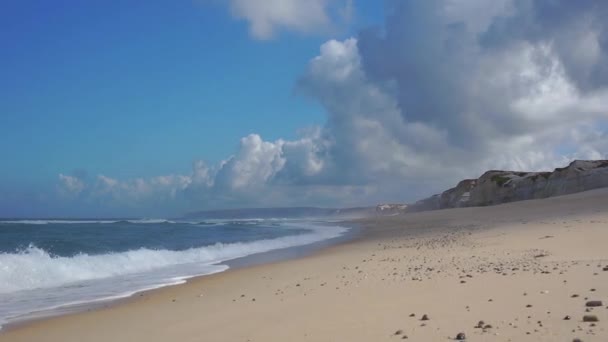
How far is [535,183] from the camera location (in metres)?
56.6

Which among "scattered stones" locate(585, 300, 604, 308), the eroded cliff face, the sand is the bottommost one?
the sand

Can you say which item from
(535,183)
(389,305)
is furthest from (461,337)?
(535,183)

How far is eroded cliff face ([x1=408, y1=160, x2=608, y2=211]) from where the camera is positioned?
159 feet

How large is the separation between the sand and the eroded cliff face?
40479mm

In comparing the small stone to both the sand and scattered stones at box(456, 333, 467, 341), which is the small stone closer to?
the sand

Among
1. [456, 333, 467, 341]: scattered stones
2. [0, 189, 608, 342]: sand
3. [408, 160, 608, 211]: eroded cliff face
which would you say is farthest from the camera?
[408, 160, 608, 211]: eroded cliff face

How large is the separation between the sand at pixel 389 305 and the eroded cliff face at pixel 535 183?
40479mm

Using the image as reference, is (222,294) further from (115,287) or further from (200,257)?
(200,257)

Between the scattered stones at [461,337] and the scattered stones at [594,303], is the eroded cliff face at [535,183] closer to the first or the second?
the scattered stones at [594,303]

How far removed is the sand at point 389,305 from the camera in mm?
5527

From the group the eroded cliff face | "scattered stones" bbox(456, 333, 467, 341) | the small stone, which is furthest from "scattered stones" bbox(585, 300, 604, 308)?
the eroded cliff face

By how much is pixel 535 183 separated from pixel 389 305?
55.0 metres

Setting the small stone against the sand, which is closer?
the small stone

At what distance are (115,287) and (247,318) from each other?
23.0ft
